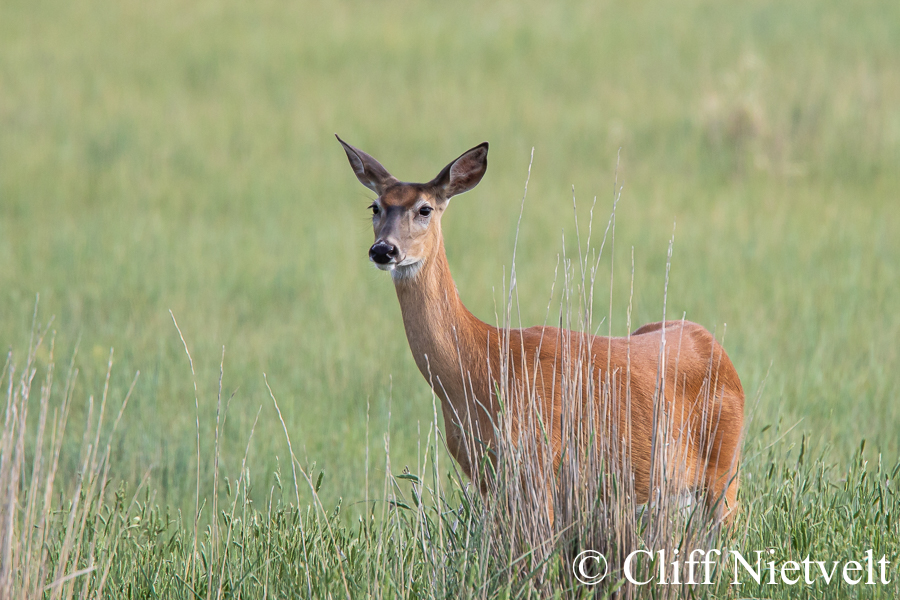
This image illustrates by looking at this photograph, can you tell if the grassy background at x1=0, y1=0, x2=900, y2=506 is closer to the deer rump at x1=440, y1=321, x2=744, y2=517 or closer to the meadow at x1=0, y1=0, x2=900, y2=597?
the meadow at x1=0, y1=0, x2=900, y2=597

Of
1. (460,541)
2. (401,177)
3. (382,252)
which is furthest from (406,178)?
(460,541)

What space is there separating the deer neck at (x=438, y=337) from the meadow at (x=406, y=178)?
1.18 ft

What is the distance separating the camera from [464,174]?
4496mm

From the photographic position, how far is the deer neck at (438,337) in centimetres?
425

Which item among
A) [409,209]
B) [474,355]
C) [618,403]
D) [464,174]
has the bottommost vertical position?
[618,403]

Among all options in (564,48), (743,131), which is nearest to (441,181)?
(743,131)

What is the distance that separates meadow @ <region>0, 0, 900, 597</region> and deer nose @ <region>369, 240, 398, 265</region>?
21.2 inches

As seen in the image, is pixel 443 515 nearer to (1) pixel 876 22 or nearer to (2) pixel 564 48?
(2) pixel 564 48

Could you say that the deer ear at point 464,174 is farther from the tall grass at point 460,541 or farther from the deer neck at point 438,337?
the tall grass at point 460,541

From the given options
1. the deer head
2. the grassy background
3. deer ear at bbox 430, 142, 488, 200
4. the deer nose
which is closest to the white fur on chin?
the deer head

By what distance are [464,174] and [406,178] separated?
807 cm

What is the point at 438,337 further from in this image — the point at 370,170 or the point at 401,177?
the point at 401,177

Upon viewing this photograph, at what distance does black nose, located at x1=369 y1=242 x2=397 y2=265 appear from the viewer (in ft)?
13.3

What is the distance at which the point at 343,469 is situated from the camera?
598cm
